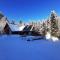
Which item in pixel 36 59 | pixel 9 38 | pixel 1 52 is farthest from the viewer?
pixel 9 38

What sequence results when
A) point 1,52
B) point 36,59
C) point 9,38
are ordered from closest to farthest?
point 36,59 < point 1,52 < point 9,38

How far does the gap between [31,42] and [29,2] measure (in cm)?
75

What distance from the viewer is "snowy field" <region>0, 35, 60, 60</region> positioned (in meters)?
2.62

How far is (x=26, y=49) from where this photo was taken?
113 inches

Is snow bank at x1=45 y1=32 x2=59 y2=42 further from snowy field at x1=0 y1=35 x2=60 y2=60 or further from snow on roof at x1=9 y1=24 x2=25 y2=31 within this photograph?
snow on roof at x1=9 y1=24 x2=25 y2=31

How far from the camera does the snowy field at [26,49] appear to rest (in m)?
2.62

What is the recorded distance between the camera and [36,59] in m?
2.56

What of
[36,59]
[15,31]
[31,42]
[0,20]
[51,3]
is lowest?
[36,59]

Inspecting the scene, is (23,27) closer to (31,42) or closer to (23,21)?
(23,21)

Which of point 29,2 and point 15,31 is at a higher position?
point 29,2

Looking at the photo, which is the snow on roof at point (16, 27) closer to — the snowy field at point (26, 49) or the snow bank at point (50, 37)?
the snowy field at point (26, 49)

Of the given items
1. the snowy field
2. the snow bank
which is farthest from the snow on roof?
the snow bank

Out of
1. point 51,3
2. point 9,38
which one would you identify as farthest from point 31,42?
point 51,3

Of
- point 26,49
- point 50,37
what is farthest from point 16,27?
point 50,37
